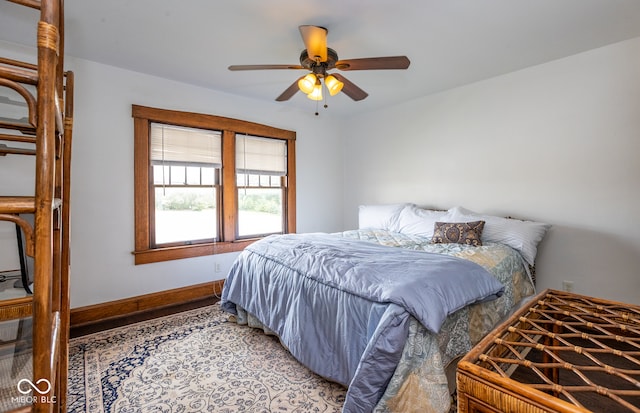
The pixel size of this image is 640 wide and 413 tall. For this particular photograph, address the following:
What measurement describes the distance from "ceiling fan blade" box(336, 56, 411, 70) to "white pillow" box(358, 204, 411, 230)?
2.04m

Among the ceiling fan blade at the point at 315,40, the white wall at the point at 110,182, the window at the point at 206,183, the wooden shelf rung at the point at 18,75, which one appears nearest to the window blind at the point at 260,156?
the window at the point at 206,183

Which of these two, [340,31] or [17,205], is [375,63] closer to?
[340,31]

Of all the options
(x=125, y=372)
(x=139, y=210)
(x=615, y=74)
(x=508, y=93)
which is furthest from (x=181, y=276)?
(x=615, y=74)

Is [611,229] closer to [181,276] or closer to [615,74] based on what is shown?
[615,74]

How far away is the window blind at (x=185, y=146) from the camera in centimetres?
325

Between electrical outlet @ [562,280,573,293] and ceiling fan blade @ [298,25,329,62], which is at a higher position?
ceiling fan blade @ [298,25,329,62]

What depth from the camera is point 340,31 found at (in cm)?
234

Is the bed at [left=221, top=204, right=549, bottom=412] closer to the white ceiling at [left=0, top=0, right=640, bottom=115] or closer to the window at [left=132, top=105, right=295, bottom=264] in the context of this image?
the window at [left=132, top=105, right=295, bottom=264]

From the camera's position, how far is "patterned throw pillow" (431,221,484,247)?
110 inches

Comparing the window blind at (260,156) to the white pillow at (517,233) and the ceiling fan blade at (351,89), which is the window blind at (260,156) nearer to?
the ceiling fan blade at (351,89)

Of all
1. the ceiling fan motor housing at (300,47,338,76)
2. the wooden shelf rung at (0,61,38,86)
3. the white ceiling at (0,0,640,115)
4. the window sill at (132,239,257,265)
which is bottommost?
the window sill at (132,239,257,265)

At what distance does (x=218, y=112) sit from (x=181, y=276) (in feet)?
6.58

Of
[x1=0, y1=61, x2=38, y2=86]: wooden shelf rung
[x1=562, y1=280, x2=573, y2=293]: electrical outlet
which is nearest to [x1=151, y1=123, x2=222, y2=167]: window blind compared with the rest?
[x1=0, y1=61, x2=38, y2=86]: wooden shelf rung

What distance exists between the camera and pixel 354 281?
175cm
